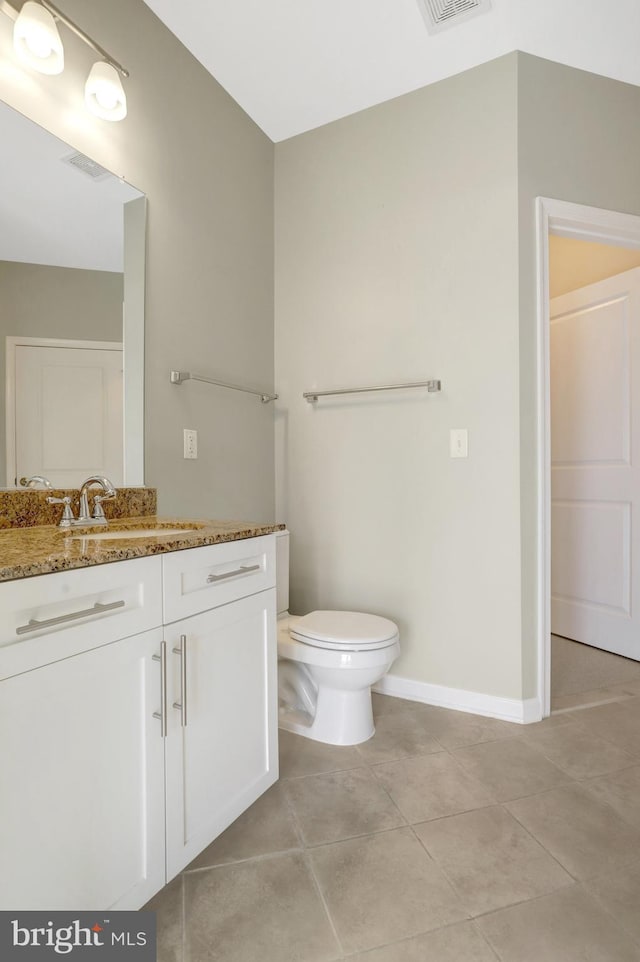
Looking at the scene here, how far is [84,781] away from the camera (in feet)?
3.19

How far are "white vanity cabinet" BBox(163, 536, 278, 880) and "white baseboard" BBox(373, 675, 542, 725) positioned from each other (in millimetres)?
857

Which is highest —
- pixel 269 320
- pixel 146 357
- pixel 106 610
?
pixel 269 320

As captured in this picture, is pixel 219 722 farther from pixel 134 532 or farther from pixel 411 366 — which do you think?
pixel 411 366

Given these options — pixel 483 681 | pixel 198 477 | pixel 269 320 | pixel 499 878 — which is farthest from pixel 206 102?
pixel 499 878

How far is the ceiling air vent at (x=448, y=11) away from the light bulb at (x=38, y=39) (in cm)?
126

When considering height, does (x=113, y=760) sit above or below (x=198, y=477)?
below

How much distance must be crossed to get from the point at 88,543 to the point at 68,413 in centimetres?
54

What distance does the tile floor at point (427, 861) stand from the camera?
109cm

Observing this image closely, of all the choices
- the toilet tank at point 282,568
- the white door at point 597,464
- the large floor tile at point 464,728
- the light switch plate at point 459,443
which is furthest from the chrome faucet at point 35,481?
the white door at point 597,464

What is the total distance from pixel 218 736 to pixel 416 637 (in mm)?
1163

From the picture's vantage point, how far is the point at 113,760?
40.6 inches

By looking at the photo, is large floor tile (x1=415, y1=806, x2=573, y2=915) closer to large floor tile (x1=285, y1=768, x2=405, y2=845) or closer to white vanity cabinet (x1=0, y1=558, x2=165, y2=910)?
large floor tile (x1=285, y1=768, x2=405, y2=845)

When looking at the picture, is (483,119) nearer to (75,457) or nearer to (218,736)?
(75,457)

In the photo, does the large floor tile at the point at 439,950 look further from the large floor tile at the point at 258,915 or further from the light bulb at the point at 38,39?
the light bulb at the point at 38,39
